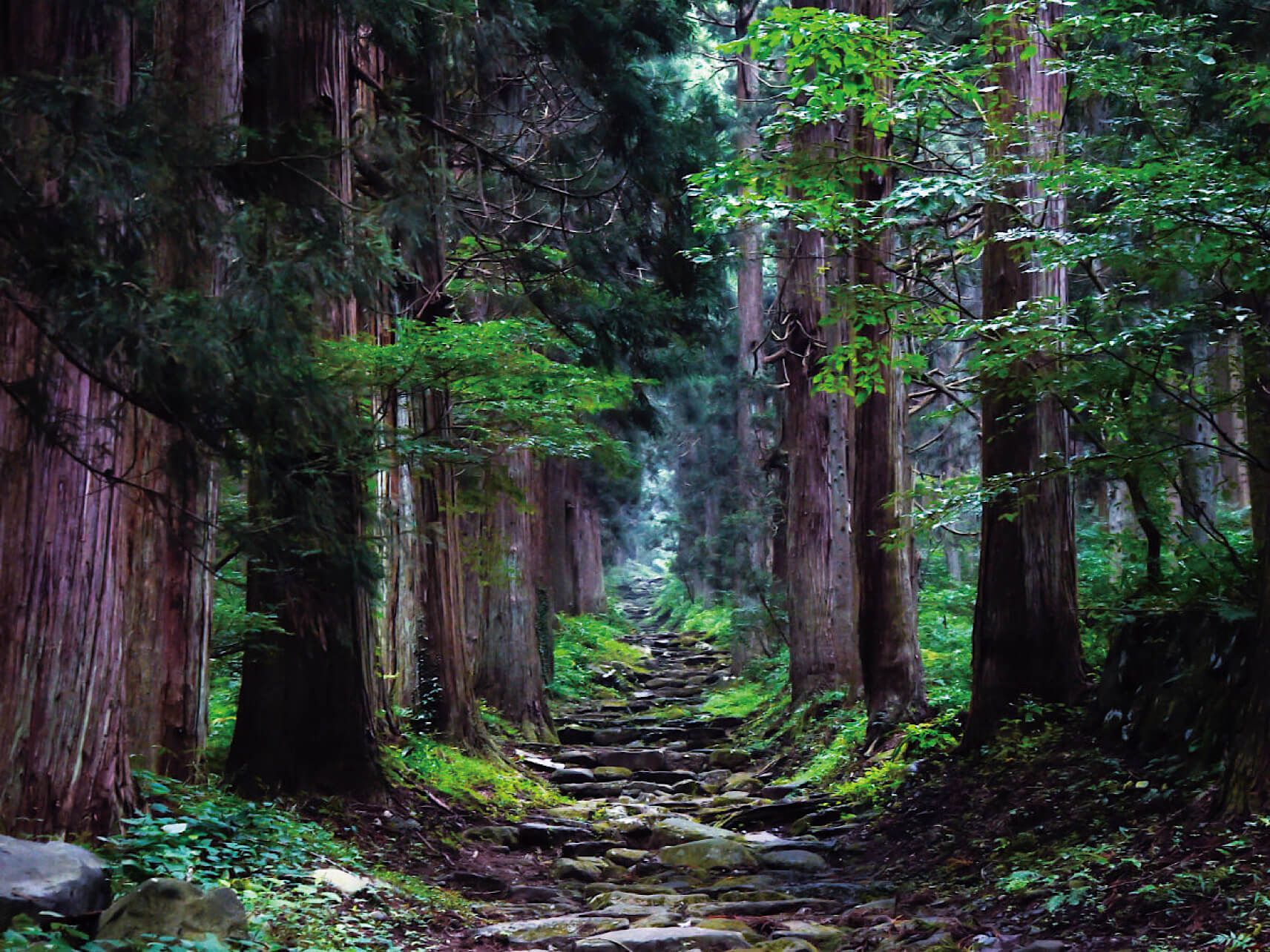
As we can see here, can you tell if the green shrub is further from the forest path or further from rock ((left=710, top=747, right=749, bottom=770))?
rock ((left=710, top=747, right=749, bottom=770))

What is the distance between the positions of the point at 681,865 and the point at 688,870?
16 centimetres

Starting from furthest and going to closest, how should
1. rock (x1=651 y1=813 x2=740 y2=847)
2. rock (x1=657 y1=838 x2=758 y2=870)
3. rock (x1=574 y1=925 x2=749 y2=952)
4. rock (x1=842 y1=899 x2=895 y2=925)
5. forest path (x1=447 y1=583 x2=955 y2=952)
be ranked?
rock (x1=651 y1=813 x2=740 y2=847) < rock (x1=657 y1=838 x2=758 y2=870) < rock (x1=842 y1=899 x2=895 y2=925) < forest path (x1=447 y1=583 x2=955 y2=952) < rock (x1=574 y1=925 x2=749 y2=952)

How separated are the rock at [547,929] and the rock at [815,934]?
0.91 m

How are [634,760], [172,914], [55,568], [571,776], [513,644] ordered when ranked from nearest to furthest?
[172,914], [55,568], [571,776], [634,760], [513,644]

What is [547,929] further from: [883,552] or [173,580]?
[883,552]

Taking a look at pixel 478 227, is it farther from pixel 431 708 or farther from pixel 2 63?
pixel 2 63

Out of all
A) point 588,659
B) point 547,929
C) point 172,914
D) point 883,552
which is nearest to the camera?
point 172,914

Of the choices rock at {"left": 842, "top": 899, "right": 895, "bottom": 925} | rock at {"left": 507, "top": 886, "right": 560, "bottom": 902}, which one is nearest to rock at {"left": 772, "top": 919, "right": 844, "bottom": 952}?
rock at {"left": 842, "top": 899, "right": 895, "bottom": 925}

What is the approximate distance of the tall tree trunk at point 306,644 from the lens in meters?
8.19

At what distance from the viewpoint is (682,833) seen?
952cm

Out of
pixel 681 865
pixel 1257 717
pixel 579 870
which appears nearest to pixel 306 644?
pixel 579 870

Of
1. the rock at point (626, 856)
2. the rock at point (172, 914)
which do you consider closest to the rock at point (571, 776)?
the rock at point (626, 856)

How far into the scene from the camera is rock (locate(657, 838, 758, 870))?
8570mm

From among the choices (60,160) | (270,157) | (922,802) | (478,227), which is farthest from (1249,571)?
(478,227)
